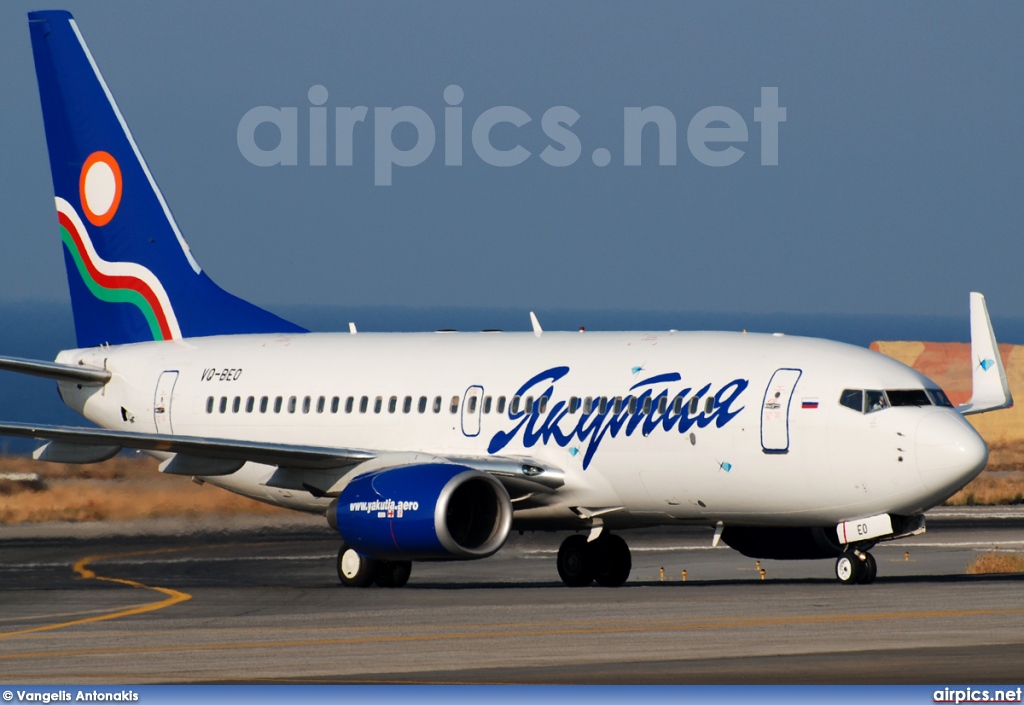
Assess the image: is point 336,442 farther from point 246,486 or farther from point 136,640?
point 136,640

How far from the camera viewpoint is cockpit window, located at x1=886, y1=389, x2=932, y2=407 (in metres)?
28.0

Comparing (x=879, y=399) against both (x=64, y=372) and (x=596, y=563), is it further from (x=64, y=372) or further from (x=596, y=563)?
(x=64, y=372)

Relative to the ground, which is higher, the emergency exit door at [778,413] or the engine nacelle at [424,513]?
the emergency exit door at [778,413]

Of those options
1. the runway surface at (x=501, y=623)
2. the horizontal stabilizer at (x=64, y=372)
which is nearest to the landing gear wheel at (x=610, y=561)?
the runway surface at (x=501, y=623)

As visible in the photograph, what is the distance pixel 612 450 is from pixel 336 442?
6005 mm

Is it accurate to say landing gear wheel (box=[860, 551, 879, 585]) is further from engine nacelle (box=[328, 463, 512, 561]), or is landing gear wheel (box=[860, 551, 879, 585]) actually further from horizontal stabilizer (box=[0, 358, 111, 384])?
horizontal stabilizer (box=[0, 358, 111, 384])

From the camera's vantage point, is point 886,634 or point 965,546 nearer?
point 886,634

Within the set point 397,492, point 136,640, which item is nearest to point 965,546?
point 397,492

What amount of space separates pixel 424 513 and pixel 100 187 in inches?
520

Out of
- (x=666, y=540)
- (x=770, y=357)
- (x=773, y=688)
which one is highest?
(x=770, y=357)

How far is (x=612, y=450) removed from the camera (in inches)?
1171

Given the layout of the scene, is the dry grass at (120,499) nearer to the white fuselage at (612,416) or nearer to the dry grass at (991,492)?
the white fuselage at (612,416)

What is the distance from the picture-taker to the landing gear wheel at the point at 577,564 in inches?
1254

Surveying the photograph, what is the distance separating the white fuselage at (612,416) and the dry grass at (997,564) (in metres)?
6.91
